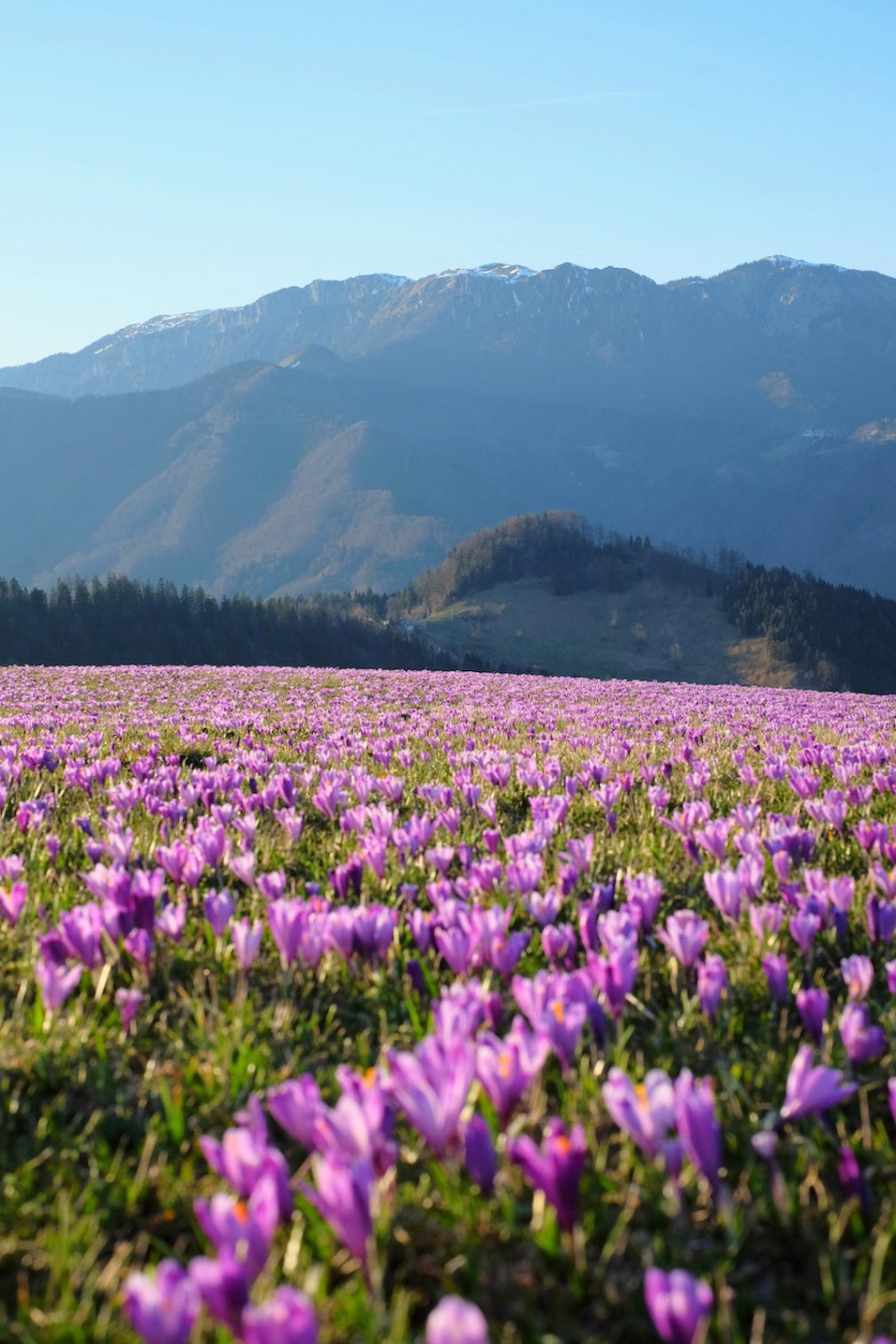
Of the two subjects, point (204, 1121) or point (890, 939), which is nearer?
point (204, 1121)

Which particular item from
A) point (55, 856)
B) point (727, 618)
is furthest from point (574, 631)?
point (55, 856)

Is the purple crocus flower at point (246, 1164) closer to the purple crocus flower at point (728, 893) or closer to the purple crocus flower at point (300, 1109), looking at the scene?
the purple crocus flower at point (300, 1109)

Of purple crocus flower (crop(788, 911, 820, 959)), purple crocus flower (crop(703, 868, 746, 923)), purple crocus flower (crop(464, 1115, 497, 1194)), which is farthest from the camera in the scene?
purple crocus flower (crop(703, 868, 746, 923))

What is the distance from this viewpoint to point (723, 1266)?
1.73 metres

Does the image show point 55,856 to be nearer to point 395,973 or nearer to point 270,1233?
point 395,973

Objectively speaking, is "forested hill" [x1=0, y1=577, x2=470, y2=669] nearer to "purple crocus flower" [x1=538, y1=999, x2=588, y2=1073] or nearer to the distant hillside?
the distant hillside

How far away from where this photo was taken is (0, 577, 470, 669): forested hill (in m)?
110

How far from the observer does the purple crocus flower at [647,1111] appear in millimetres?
1798

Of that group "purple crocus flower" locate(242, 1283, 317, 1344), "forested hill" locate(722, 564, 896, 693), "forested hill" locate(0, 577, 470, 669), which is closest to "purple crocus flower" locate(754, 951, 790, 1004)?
"purple crocus flower" locate(242, 1283, 317, 1344)

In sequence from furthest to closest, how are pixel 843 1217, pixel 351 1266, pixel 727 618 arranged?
pixel 727 618 → pixel 843 1217 → pixel 351 1266

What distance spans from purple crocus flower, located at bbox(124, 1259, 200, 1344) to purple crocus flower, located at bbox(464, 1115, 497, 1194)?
0.58 metres

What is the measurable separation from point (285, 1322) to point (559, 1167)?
60 cm

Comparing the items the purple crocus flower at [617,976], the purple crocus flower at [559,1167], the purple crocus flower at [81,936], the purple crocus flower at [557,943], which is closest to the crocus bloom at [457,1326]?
the purple crocus flower at [559,1167]

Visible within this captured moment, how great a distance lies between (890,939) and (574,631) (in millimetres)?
182763
